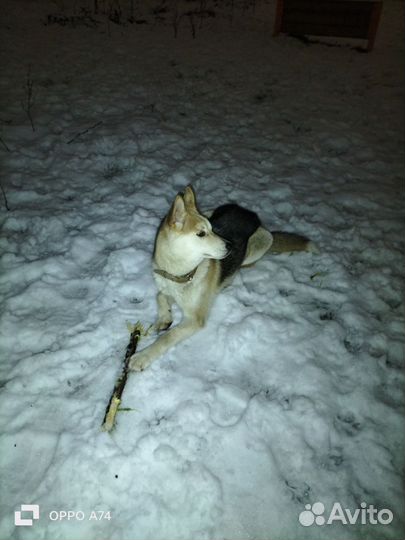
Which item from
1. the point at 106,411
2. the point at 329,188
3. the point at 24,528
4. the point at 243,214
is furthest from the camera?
the point at 329,188

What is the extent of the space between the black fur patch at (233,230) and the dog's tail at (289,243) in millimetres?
344

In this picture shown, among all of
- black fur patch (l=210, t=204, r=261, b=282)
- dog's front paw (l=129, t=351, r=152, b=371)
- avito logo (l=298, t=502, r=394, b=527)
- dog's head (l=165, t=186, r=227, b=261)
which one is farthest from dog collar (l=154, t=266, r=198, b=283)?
avito logo (l=298, t=502, r=394, b=527)

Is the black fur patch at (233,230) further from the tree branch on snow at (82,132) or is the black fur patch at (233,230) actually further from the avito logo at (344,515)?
the tree branch on snow at (82,132)

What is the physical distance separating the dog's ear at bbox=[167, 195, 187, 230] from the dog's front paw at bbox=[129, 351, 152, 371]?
1200 mm

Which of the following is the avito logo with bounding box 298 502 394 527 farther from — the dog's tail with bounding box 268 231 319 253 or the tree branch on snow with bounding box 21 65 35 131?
the tree branch on snow with bounding box 21 65 35 131

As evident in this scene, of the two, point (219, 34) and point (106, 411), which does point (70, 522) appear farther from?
point (219, 34)

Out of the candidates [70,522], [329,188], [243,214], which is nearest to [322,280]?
[243,214]

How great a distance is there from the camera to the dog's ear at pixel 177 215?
255 centimetres

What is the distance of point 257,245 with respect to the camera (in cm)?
374

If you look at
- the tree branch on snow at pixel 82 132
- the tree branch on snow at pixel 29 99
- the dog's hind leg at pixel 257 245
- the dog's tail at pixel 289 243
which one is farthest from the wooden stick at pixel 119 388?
the tree branch on snow at pixel 29 99

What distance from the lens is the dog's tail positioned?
3910mm

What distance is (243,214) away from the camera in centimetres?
368

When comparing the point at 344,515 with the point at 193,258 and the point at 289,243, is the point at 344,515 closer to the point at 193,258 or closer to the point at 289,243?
the point at 193,258

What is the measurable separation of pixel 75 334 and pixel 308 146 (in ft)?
17.8
